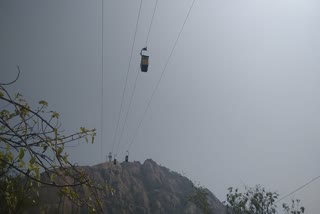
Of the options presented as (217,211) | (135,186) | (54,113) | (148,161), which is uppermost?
(148,161)

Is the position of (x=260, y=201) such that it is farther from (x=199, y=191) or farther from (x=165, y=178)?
(x=165, y=178)

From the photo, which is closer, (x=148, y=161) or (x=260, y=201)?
(x=260, y=201)

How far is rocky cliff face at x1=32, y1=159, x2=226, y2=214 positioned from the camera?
266 feet

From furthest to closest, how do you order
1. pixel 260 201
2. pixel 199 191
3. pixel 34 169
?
pixel 199 191, pixel 260 201, pixel 34 169

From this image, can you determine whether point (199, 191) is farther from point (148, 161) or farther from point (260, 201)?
point (148, 161)

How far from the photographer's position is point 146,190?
307ft

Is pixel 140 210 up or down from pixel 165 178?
down

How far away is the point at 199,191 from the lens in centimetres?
4516

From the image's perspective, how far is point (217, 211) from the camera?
311ft

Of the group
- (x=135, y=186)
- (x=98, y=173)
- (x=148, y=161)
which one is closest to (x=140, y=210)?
(x=135, y=186)

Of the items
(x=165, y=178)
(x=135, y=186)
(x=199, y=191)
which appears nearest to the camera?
(x=199, y=191)

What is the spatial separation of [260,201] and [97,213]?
4459cm

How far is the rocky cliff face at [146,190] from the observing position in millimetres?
81000

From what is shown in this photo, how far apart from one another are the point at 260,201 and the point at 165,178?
6104 centimetres
